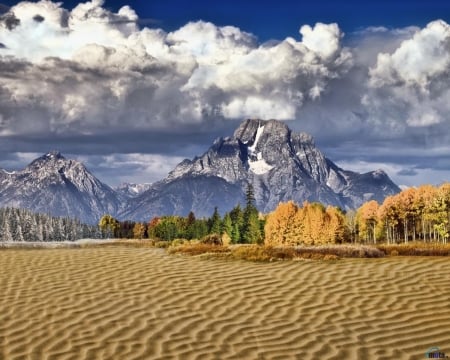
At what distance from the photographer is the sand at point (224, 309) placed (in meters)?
14.0

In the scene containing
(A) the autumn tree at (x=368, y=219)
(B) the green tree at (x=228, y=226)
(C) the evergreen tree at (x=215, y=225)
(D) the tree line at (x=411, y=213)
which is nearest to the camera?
(D) the tree line at (x=411, y=213)

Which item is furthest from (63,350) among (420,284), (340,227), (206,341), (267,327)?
(340,227)

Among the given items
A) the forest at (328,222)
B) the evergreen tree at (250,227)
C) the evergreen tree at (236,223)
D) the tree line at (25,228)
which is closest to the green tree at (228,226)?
the forest at (328,222)

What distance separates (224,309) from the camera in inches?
689

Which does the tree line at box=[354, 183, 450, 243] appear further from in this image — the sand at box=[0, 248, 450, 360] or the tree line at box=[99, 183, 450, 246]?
the sand at box=[0, 248, 450, 360]

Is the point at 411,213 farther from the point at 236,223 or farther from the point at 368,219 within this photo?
the point at 236,223

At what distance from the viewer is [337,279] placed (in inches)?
845

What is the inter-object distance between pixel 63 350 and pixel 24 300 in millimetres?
5547

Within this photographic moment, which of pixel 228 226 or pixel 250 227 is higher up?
pixel 228 226

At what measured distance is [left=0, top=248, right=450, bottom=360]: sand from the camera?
45.8 ft

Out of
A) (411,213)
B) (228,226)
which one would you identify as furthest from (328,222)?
(228,226)

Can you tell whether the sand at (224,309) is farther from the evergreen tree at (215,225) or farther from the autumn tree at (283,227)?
the evergreen tree at (215,225)

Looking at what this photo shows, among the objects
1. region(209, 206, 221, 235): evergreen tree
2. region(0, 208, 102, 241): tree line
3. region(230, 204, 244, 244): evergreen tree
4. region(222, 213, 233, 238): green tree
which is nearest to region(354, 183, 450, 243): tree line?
region(230, 204, 244, 244): evergreen tree

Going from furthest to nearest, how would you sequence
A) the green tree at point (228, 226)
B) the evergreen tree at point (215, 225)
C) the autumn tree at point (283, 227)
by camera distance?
the evergreen tree at point (215, 225) < the green tree at point (228, 226) < the autumn tree at point (283, 227)
